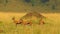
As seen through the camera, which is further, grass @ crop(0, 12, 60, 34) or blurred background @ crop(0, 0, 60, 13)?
blurred background @ crop(0, 0, 60, 13)

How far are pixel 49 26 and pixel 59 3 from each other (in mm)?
1640

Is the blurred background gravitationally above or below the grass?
below

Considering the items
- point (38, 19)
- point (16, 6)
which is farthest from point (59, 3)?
point (38, 19)

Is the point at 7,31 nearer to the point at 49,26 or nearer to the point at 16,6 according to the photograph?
the point at 49,26

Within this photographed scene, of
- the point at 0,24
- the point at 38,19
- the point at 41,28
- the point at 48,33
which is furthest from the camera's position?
the point at 38,19

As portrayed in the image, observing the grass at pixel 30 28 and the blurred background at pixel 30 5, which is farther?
the blurred background at pixel 30 5

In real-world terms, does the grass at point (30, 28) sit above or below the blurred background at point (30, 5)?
above

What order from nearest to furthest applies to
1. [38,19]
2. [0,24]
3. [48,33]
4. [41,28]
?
[48,33], [41,28], [0,24], [38,19]

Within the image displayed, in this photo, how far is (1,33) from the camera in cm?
190

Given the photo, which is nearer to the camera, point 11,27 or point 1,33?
point 1,33

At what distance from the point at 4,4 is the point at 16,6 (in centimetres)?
26

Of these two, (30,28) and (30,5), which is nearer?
(30,28)

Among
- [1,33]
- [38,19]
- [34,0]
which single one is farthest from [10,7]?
[1,33]

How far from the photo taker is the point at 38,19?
7.95 feet
